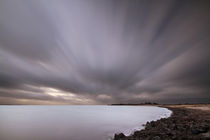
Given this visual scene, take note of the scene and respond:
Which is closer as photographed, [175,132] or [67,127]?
[175,132]

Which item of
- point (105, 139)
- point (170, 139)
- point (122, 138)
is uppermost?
point (170, 139)

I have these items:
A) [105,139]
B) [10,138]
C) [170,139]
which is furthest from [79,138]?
[170,139]

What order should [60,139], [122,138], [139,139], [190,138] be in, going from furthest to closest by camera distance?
[60,139] → [122,138] → [139,139] → [190,138]

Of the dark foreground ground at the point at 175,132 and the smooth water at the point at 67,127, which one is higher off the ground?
the dark foreground ground at the point at 175,132

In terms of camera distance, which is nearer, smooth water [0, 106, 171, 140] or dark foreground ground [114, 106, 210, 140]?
dark foreground ground [114, 106, 210, 140]

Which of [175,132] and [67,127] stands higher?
[175,132]

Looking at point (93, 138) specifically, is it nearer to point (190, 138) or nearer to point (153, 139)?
point (153, 139)

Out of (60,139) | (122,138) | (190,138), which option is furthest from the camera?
(60,139)

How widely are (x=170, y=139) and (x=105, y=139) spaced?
8324 mm

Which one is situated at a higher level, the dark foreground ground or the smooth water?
the dark foreground ground

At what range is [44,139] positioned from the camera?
14.3 meters

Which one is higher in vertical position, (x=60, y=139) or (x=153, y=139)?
(x=153, y=139)

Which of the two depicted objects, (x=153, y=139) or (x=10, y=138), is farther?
(x=10, y=138)

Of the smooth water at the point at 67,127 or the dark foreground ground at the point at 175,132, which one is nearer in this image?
the dark foreground ground at the point at 175,132
